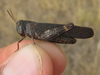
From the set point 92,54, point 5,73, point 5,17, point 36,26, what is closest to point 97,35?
point 92,54

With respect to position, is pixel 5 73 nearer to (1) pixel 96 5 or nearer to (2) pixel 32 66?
(2) pixel 32 66

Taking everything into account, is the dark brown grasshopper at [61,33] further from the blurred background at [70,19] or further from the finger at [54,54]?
the blurred background at [70,19]

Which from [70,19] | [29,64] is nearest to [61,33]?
[29,64]

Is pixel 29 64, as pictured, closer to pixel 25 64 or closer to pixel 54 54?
pixel 25 64

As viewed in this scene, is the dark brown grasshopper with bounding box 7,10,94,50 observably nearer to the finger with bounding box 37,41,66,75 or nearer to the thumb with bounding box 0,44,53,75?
the finger with bounding box 37,41,66,75

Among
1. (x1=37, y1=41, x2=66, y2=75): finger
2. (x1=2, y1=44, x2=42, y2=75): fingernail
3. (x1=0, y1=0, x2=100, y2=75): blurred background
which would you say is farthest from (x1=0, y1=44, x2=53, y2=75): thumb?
(x1=0, y1=0, x2=100, y2=75): blurred background

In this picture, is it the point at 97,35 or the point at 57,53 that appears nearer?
the point at 57,53

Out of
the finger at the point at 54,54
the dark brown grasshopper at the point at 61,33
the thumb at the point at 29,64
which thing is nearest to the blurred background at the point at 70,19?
the dark brown grasshopper at the point at 61,33

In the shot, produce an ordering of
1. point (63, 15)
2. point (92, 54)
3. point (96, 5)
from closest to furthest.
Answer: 1. point (92, 54)
2. point (96, 5)
3. point (63, 15)
